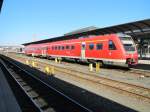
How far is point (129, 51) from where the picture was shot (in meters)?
23.9

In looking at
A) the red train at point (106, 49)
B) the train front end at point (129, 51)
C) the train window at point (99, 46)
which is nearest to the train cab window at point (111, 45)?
the red train at point (106, 49)

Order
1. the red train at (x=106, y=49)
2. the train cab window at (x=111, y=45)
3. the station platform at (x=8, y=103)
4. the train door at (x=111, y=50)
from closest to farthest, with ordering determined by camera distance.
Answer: the station platform at (x=8, y=103) < the red train at (x=106, y=49) < the train door at (x=111, y=50) < the train cab window at (x=111, y=45)

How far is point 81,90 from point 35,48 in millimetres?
48773

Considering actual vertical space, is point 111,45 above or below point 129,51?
above

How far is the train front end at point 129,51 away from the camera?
23.5 meters

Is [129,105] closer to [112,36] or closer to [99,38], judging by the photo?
[112,36]

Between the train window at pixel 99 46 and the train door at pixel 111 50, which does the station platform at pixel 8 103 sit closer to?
the train door at pixel 111 50

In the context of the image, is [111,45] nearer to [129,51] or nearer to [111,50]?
[111,50]

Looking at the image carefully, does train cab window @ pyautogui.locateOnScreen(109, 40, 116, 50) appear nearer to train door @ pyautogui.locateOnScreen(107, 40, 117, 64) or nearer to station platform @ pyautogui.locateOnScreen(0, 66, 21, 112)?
train door @ pyautogui.locateOnScreen(107, 40, 117, 64)

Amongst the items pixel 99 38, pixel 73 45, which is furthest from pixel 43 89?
pixel 73 45

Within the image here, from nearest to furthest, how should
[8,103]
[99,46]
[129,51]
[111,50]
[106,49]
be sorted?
[8,103] < [129,51] < [111,50] < [106,49] < [99,46]

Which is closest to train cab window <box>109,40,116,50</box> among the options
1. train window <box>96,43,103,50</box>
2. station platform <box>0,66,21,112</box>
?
train window <box>96,43,103,50</box>

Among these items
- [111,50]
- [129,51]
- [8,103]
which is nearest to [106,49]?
[111,50]

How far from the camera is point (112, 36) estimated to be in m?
24.1
